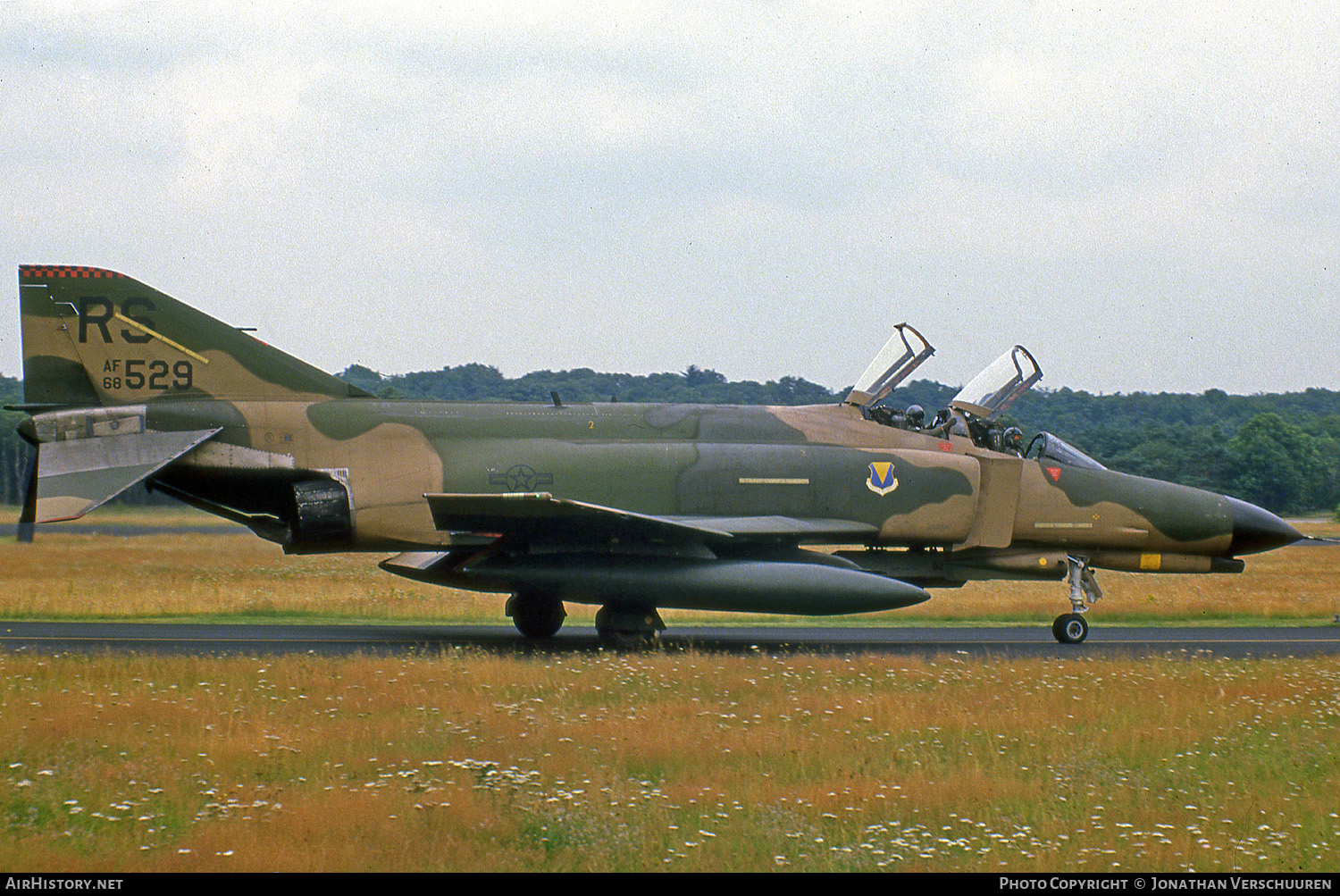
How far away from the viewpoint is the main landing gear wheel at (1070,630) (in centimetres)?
1591

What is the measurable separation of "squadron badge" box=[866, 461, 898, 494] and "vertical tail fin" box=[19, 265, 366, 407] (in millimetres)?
7244

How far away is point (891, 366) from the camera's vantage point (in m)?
16.5

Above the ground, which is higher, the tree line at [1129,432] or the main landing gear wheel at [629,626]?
the tree line at [1129,432]

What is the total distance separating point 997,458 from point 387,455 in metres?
8.01

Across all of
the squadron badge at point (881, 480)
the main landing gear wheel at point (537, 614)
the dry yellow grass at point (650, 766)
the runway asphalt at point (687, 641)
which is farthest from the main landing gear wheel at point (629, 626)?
the squadron badge at point (881, 480)

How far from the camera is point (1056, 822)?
6.79 meters

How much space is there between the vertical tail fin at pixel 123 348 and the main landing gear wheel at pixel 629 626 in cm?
471

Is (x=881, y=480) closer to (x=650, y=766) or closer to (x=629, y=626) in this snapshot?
(x=629, y=626)

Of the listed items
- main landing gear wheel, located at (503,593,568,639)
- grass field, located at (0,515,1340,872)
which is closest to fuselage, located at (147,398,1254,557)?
main landing gear wheel, located at (503,593,568,639)

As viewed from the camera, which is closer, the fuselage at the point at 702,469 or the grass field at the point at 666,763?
the grass field at the point at 666,763

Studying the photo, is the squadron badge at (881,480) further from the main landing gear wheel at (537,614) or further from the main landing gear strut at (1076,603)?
the main landing gear wheel at (537,614)

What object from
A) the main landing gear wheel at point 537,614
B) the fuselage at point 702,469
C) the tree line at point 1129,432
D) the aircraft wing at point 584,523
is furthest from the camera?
the tree line at point 1129,432

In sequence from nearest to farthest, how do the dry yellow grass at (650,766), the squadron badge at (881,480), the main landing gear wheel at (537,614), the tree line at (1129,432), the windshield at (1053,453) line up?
the dry yellow grass at (650,766)
the squadron badge at (881,480)
the main landing gear wheel at (537,614)
the windshield at (1053,453)
the tree line at (1129,432)

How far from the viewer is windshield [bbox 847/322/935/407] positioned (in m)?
16.4
